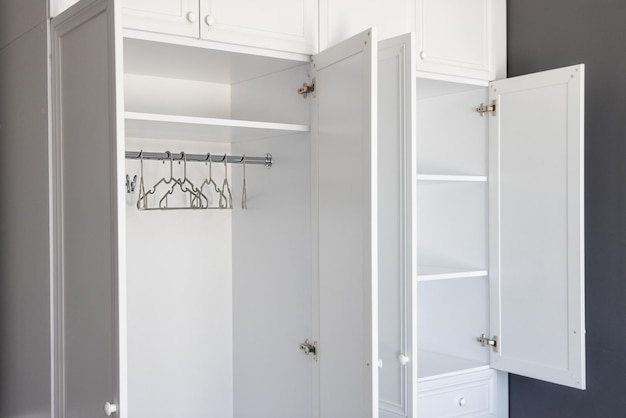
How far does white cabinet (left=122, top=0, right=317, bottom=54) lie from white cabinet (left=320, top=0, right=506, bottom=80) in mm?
75

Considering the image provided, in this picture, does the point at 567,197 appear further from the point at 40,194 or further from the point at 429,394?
the point at 40,194

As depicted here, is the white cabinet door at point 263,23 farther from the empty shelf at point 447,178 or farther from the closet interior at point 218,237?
the empty shelf at point 447,178

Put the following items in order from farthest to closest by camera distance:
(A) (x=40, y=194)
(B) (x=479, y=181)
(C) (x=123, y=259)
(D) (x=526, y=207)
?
(B) (x=479, y=181) < (D) (x=526, y=207) < (A) (x=40, y=194) < (C) (x=123, y=259)

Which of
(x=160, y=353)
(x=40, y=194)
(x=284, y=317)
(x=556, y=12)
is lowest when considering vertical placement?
(x=160, y=353)

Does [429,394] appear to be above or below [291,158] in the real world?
below

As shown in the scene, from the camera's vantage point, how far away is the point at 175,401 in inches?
104

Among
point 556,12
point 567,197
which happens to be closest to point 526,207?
point 567,197

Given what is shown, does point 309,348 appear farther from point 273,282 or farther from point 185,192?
point 185,192

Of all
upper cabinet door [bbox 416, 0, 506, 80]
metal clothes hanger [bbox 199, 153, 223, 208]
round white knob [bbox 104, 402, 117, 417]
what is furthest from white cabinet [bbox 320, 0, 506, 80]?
round white knob [bbox 104, 402, 117, 417]

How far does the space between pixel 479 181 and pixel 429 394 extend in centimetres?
84

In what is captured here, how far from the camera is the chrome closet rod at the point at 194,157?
231cm

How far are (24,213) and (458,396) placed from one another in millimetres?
1645

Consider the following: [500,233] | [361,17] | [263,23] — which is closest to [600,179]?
[500,233]

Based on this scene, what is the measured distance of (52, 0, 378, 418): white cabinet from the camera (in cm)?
159
